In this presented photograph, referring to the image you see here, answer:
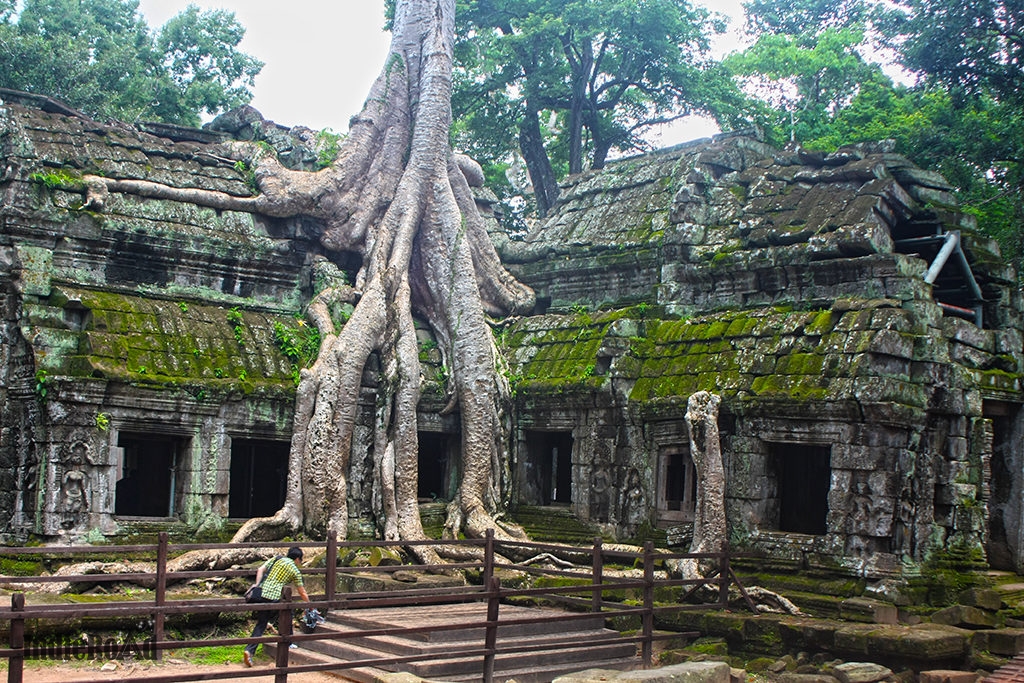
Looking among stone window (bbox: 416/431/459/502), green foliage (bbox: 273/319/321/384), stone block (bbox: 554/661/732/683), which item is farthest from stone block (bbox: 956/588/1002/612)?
green foliage (bbox: 273/319/321/384)

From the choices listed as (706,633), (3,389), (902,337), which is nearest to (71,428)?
(3,389)

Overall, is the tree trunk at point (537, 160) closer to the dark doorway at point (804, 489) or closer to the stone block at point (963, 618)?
the dark doorway at point (804, 489)

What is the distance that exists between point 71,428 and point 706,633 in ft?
21.5

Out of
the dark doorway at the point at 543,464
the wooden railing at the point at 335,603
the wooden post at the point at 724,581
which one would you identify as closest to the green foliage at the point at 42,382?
the wooden railing at the point at 335,603

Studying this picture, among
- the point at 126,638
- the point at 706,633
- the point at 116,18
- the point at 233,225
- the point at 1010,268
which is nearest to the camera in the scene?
Result: the point at 126,638

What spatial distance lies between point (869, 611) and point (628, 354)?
4.25 m

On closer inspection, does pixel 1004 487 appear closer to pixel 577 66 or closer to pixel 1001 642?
pixel 1001 642

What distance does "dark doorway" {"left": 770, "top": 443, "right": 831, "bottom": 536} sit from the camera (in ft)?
44.1

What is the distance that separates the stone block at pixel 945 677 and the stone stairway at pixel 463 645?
2.38 metres

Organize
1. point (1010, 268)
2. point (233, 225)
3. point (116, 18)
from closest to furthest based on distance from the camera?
1. point (1010, 268)
2. point (233, 225)
3. point (116, 18)

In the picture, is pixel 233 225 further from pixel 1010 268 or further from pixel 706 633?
pixel 1010 268

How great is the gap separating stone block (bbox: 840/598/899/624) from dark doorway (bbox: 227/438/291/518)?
22.0ft

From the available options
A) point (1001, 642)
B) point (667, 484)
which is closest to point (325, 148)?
point (667, 484)

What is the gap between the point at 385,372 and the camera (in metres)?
14.3
